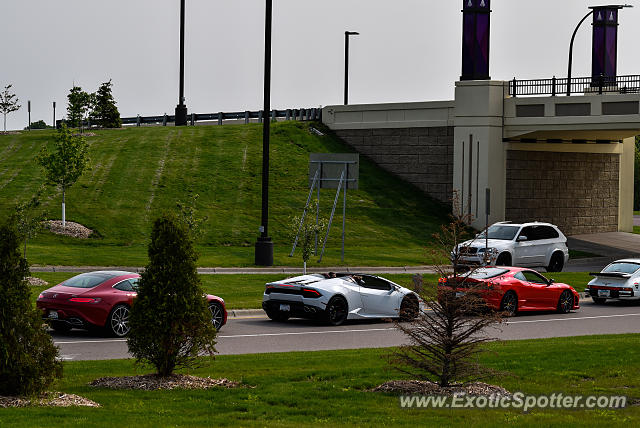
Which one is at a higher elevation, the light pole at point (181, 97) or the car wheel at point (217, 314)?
the light pole at point (181, 97)

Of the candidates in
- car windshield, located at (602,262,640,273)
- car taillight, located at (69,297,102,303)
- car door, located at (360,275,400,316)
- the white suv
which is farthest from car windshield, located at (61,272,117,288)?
the white suv

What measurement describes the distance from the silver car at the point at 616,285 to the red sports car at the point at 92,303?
1250 cm

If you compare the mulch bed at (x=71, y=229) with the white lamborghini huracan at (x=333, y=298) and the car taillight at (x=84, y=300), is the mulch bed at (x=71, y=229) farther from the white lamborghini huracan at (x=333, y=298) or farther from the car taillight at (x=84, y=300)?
the car taillight at (x=84, y=300)

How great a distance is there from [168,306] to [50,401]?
196 centimetres

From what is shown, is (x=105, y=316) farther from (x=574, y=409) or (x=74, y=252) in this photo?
(x=74, y=252)

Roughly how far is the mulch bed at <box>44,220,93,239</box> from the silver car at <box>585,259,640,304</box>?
18.6 meters

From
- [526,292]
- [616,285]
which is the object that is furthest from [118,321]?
[616,285]

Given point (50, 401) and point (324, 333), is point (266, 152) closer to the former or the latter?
point (324, 333)

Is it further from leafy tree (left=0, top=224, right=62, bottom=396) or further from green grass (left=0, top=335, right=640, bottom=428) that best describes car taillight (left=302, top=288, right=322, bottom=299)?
leafy tree (left=0, top=224, right=62, bottom=396)

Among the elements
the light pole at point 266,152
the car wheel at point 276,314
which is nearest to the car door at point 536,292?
the car wheel at point 276,314

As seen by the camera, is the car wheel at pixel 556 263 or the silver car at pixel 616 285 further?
the car wheel at pixel 556 263

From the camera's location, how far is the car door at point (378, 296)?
21375 mm

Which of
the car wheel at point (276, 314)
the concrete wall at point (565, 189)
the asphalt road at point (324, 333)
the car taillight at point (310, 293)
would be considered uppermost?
the concrete wall at point (565, 189)

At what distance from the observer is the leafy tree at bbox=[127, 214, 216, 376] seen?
11.9 metres
